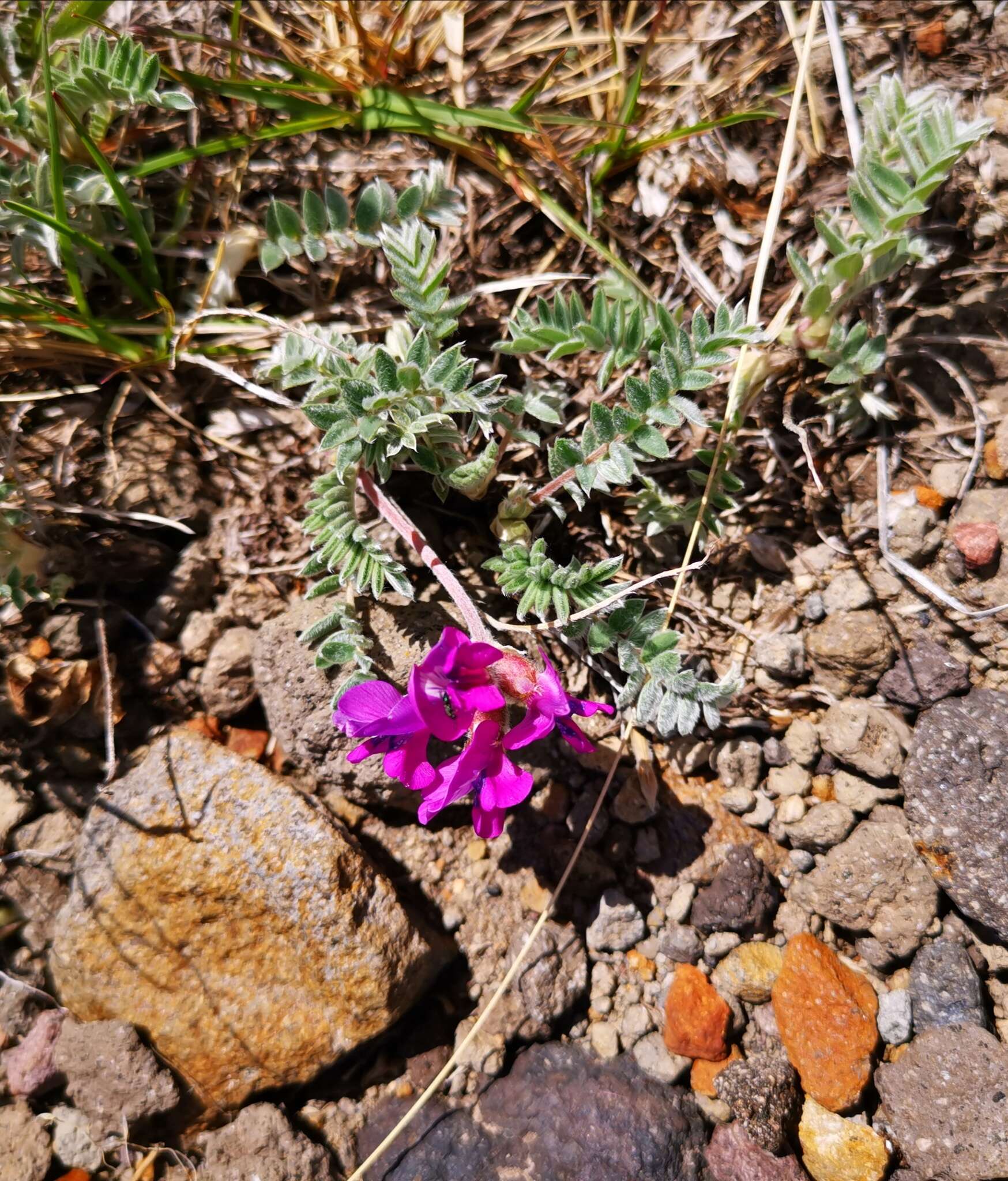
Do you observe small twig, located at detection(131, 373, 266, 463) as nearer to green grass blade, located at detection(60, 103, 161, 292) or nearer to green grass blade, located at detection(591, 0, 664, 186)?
green grass blade, located at detection(60, 103, 161, 292)

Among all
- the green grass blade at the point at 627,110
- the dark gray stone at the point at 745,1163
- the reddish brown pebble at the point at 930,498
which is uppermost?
the green grass blade at the point at 627,110

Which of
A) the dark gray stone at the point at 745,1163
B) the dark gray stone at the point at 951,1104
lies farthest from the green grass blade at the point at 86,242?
the dark gray stone at the point at 951,1104

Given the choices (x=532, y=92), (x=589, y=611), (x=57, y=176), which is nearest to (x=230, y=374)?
(x=57, y=176)

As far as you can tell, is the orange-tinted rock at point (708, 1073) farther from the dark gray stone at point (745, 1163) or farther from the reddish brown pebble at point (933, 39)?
the reddish brown pebble at point (933, 39)

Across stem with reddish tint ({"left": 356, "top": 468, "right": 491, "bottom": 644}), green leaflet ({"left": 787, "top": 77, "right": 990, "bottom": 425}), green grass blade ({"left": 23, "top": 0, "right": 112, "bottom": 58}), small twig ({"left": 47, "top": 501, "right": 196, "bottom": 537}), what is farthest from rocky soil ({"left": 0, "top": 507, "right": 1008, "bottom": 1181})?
green grass blade ({"left": 23, "top": 0, "right": 112, "bottom": 58})

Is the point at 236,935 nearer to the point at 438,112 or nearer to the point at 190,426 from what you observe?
the point at 190,426

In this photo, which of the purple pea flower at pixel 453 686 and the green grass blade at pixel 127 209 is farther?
the green grass blade at pixel 127 209
